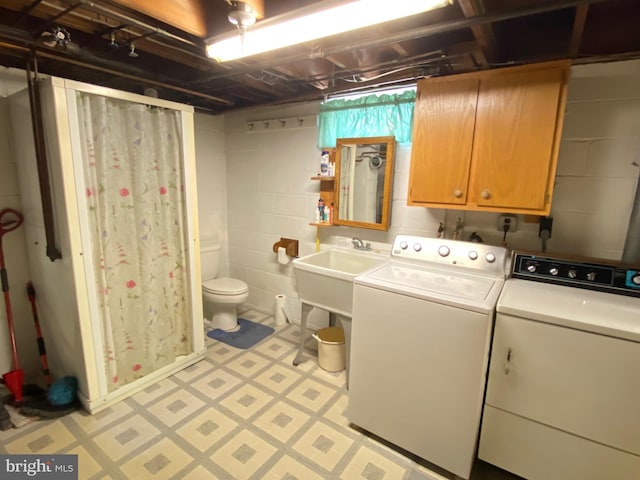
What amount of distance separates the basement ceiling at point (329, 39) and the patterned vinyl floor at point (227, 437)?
2.12 meters

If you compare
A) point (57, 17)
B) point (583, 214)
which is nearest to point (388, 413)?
point (583, 214)

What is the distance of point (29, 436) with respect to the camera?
1.84 meters

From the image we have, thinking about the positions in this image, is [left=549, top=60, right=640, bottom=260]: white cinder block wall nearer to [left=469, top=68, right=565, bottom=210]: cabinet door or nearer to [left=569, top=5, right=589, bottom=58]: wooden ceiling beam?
[left=569, top=5, right=589, bottom=58]: wooden ceiling beam

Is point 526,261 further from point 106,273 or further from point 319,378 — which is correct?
point 106,273

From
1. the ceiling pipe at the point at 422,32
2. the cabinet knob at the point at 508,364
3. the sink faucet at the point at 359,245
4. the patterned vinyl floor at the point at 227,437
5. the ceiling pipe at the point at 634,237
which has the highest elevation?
the ceiling pipe at the point at 422,32

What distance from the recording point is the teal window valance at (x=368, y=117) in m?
2.33

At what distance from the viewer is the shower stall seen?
5.96ft

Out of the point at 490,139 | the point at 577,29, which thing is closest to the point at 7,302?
the point at 490,139

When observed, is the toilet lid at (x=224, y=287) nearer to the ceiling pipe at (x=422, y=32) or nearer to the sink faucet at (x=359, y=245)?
the sink faucet at (x=359, y=245)

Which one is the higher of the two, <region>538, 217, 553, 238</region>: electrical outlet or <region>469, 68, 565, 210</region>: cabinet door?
<region>469, 68, 565, 210</region>: cabinet door

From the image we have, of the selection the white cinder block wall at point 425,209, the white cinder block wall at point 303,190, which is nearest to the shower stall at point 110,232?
the white cinder block wall at point 303,190

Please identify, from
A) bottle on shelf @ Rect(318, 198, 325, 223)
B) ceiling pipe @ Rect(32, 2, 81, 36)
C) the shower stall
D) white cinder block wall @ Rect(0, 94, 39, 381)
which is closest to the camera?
ceiling pipe @ Rect(32, 2, 81, 36)

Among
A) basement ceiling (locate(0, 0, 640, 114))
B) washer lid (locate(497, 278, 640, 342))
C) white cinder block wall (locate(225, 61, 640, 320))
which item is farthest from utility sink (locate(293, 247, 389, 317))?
basement ceiling (locate(0, 0, 640, 114))

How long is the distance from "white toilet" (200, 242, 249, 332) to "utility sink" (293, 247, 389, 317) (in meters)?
0.87
